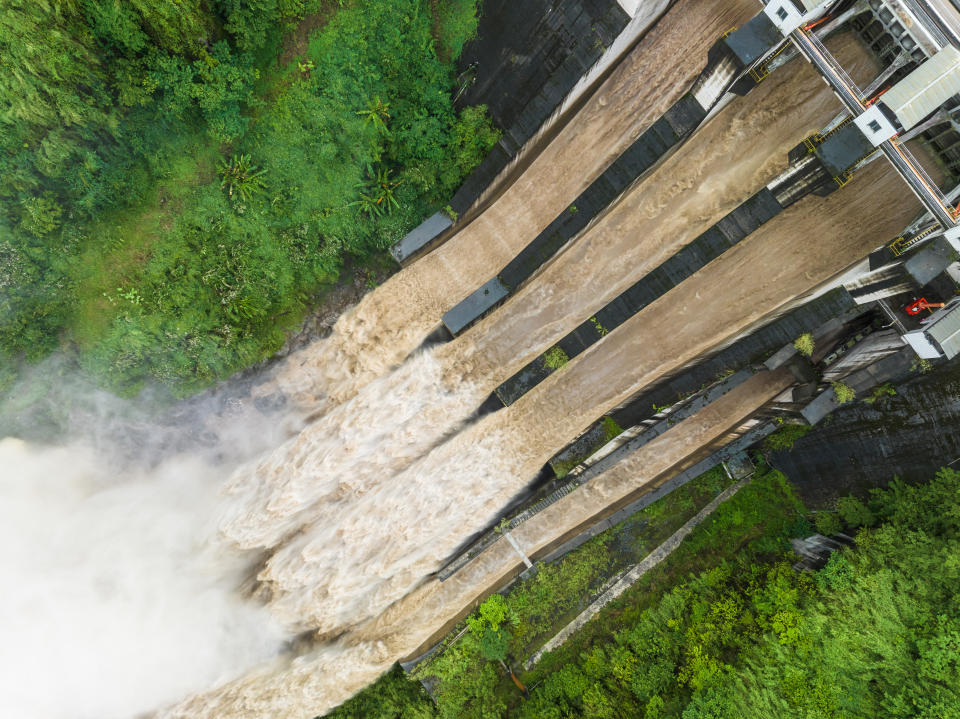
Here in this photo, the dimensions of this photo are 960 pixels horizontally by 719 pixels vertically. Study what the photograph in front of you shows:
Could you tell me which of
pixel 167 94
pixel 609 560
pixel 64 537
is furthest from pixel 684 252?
pixel 64 537

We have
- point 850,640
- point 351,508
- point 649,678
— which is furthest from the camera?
point 351,508

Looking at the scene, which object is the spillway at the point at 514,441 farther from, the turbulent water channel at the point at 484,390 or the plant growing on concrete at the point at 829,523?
the plant growing on concrete at the point at 829,523

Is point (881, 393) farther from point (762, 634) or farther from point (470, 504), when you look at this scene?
point (470, 504)

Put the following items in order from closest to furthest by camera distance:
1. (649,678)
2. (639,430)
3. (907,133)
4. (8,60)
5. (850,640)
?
1. (907,133)
2. (850,640)
3. (8,60)
4. (649,678)
5. (639,430)

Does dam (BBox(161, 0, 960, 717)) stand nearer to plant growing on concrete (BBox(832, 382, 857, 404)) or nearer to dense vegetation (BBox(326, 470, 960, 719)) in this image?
plant growing on concrete (BBox(832, 382, 857, 404))

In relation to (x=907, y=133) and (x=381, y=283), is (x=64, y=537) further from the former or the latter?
(x=907, y=133)

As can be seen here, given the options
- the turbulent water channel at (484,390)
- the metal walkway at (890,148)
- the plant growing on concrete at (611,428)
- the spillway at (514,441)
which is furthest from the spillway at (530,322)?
the plant growing on concrete at (611,428)

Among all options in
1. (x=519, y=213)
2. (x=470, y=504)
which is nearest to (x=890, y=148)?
(x=519, y=213)
